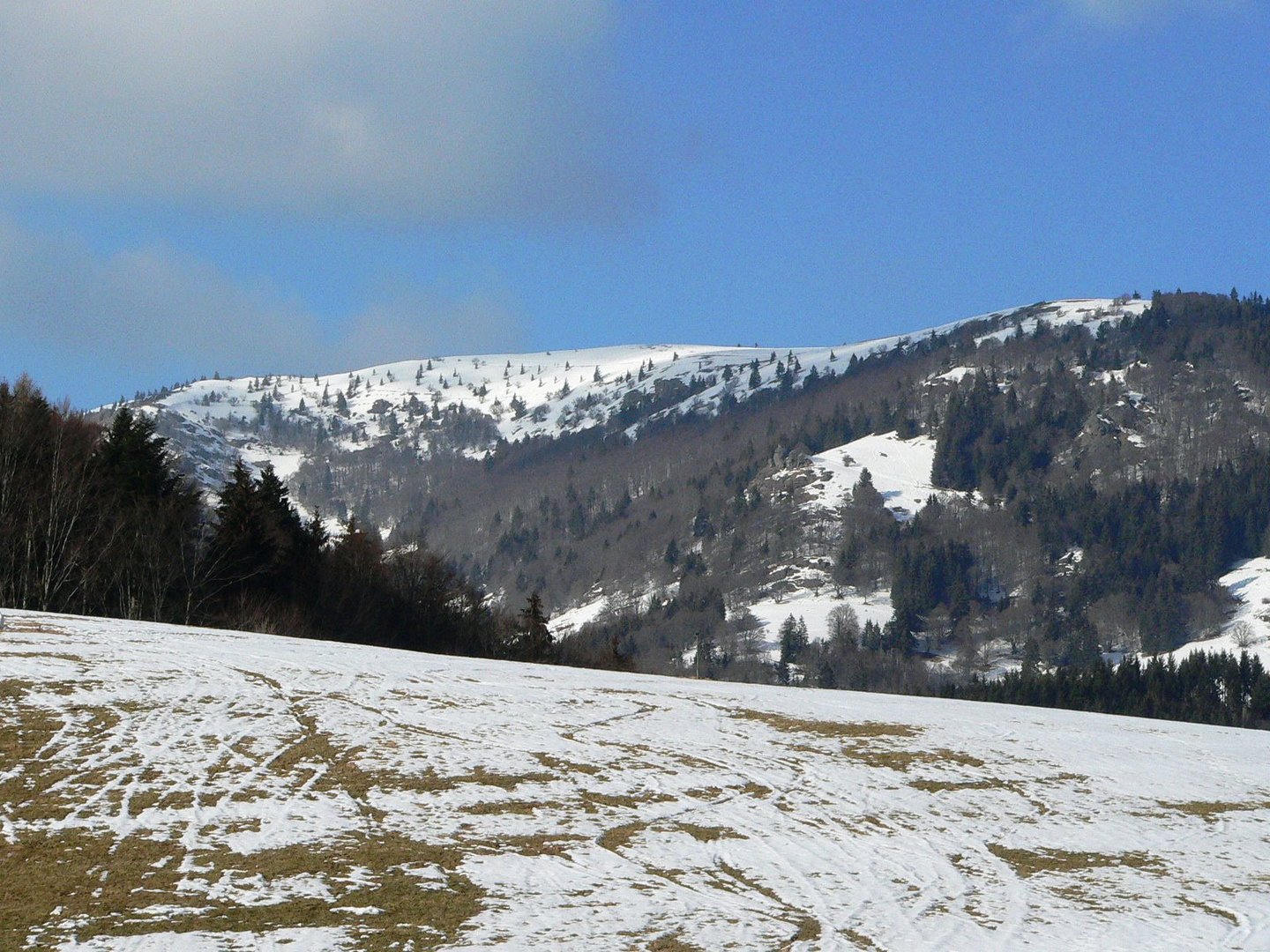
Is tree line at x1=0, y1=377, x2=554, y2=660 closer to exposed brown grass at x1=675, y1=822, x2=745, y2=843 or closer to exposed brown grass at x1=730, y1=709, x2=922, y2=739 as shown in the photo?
exposed brown grass at x1=730, y1=709, x2=922, y2=739

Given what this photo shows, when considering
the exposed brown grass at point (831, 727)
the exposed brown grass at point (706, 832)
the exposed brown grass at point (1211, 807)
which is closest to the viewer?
the exposed brown grass at point (706, 832)

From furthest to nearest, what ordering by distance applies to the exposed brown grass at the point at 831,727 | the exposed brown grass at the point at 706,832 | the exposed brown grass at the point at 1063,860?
the exposed brown grass at the point at 831,727 → the exposed brown grass at the point at 706,832 → the exposed brown grass at the point at 1063,860

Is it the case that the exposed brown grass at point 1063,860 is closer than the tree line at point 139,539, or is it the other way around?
the exposed brown grass at point 1063,860

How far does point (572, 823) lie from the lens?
786 inches

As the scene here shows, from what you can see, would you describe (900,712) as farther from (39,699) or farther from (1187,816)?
(39,699)

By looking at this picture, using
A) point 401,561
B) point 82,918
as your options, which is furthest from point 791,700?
point 401,561

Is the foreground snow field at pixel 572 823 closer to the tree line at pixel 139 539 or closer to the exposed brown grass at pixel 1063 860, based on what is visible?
the exposed brown grass at pixel 1063 860

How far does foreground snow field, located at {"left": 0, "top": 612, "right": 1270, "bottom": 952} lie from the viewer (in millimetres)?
15000

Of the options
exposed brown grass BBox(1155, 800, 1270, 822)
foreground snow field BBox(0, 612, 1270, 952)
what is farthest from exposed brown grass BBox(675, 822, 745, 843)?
exposed brown grass BBox(1155, 800, 1270, 822)

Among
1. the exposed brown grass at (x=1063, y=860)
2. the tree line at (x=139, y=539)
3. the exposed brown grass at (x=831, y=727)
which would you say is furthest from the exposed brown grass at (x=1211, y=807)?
the tree line at (x=139, y=539)

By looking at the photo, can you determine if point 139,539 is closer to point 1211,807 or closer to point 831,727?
point 831,727

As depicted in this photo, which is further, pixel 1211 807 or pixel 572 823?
pixel 1211 807

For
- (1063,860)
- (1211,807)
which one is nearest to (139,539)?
(1211,807)

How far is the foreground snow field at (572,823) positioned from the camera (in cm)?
1500
